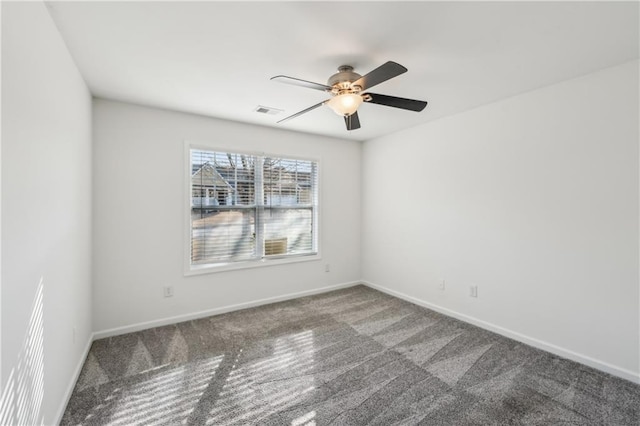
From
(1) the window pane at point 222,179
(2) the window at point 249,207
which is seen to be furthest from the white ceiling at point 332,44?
(2) the window at point 249,207

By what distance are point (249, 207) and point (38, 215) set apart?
8.10 feet

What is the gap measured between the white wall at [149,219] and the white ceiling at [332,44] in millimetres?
A: 447

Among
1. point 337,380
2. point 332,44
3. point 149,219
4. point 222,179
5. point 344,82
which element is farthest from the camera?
point 222,179

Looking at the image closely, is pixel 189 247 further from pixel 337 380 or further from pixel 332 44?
pixel 332 44

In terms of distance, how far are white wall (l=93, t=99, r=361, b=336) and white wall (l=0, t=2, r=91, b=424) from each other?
68 cm

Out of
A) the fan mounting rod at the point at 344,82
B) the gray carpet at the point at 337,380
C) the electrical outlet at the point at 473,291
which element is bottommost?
the gray carpet at the point at 337,380

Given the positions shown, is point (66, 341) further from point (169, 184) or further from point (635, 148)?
point (635, 148)

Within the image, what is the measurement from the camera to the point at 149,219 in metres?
3.24

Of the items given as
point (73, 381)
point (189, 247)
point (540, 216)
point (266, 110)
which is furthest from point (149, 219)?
point (540, 216)

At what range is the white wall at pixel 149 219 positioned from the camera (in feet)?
9.86

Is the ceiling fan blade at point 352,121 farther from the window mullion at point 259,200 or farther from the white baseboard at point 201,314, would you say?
the white baseboard at point 201,314

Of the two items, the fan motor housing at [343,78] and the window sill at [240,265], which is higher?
the fan motor housing at [343,78]

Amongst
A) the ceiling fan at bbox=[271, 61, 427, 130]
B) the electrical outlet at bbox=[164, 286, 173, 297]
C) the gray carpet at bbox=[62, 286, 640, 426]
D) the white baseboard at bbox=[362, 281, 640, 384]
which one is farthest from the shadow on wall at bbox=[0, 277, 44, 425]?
the white baseboard at bbox=[362, 281, 640, 384]

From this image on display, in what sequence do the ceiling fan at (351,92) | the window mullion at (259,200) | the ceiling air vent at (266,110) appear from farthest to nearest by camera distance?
1. the window mullion at (259,200)
2. the ceiling air vent at (266,110)
3. the ceiling fan at (351,92)
